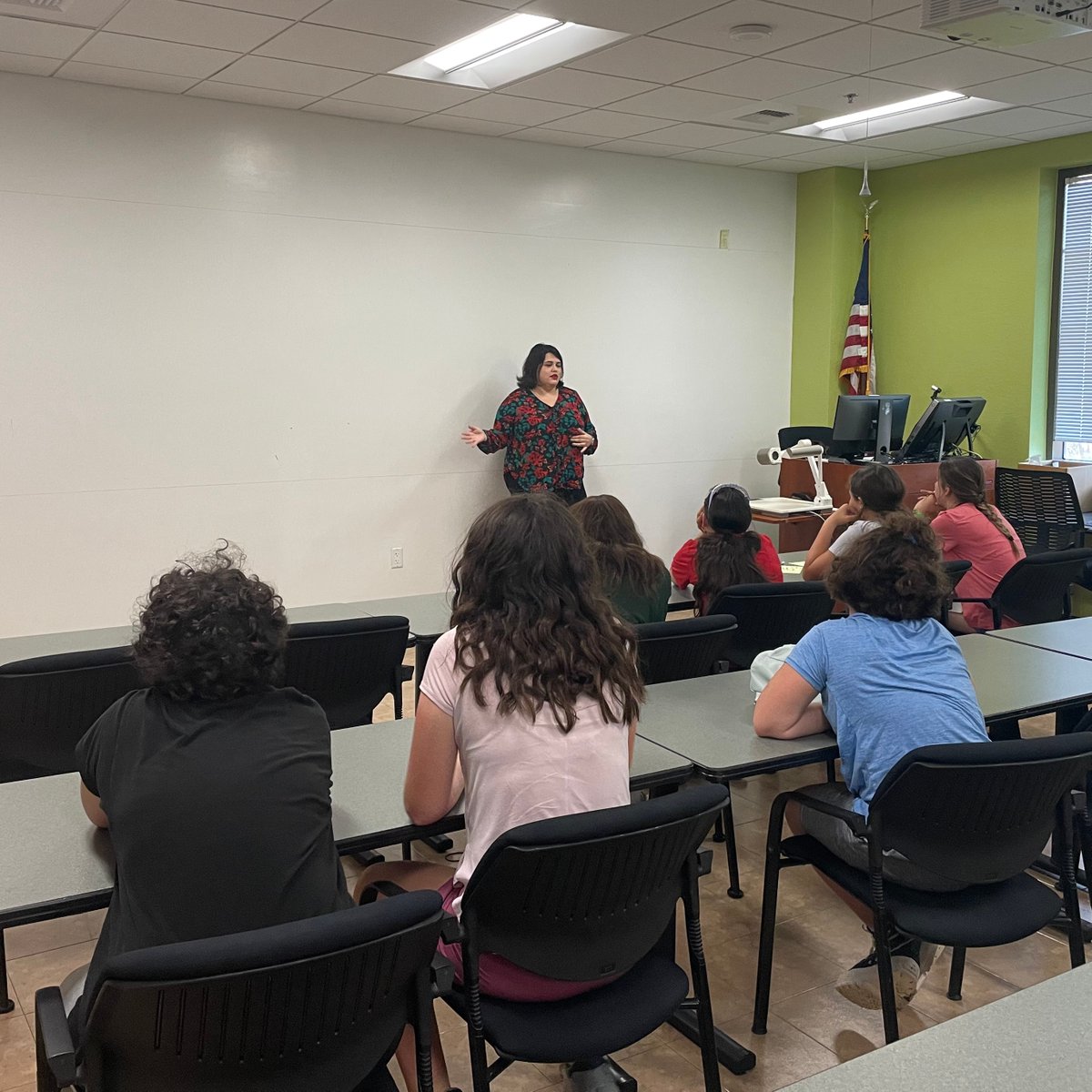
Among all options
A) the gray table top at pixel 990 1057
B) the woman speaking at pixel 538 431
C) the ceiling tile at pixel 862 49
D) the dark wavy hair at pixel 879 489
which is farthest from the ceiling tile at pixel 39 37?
the gray table top at pixel 990 1057

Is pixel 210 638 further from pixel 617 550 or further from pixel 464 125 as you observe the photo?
pixel 464 125

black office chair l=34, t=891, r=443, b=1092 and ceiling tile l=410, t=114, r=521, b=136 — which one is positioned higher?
ceiling tile l=410, t=114, r=521, b=136

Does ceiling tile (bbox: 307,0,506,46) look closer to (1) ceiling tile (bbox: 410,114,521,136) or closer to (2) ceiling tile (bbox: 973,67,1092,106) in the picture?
(1) ceiling tile (bbox: 410,114,521,136)

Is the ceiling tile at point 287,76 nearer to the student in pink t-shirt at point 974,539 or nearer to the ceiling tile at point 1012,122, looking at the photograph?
the student in pink t-shirt at point 974,539

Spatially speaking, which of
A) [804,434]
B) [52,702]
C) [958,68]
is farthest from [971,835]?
[804,434]

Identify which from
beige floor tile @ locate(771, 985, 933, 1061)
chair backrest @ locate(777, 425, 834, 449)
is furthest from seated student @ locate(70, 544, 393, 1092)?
chair backrest @ locate(777, 425, 834, 449)

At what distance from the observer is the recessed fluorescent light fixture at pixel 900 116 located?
6.10 m

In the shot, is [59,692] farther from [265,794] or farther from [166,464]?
[166,464]

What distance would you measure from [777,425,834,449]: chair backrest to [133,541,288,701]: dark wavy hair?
19.0 ft

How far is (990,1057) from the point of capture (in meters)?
1.28

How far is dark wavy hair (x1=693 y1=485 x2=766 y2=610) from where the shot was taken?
377 centimetres

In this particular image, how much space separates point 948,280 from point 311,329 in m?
4.22

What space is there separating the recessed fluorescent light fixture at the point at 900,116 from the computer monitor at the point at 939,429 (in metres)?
1.59

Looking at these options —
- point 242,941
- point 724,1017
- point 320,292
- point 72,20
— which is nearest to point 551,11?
point 72,20
